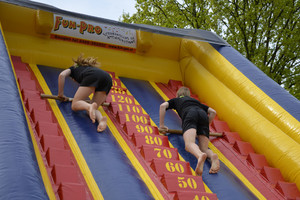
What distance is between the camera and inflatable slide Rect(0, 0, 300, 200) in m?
2.47

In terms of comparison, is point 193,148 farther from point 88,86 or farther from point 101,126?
point 88,86

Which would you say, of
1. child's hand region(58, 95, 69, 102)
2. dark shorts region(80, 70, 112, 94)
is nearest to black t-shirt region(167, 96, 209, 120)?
dark shorts region(80, 70, 112, 94)

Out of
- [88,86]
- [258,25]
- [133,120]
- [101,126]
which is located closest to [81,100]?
[88,86]

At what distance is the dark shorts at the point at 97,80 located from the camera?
360cm

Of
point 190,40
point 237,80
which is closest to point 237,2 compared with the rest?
point 190,40

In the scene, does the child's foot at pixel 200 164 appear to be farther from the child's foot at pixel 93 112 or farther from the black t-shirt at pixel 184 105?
the child's foot at pixel 93 112

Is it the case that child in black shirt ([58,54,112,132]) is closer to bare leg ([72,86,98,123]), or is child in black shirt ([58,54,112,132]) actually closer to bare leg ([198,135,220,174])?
bare leg ([72,86,98,123])

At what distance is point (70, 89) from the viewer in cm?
415

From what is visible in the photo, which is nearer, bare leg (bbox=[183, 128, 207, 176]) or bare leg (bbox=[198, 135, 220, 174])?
bare leg (bbox=[183, 128, 207, 176])

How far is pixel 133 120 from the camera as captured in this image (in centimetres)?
376

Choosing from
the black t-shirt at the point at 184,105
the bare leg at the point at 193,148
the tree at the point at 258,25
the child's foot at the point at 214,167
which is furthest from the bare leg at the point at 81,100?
the tree at the point at 258,25

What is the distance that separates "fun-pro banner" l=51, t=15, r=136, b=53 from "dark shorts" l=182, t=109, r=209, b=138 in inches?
77.7

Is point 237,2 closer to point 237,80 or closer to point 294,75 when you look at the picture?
point 294,75

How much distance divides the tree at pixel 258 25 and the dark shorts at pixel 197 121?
24.3 ft
